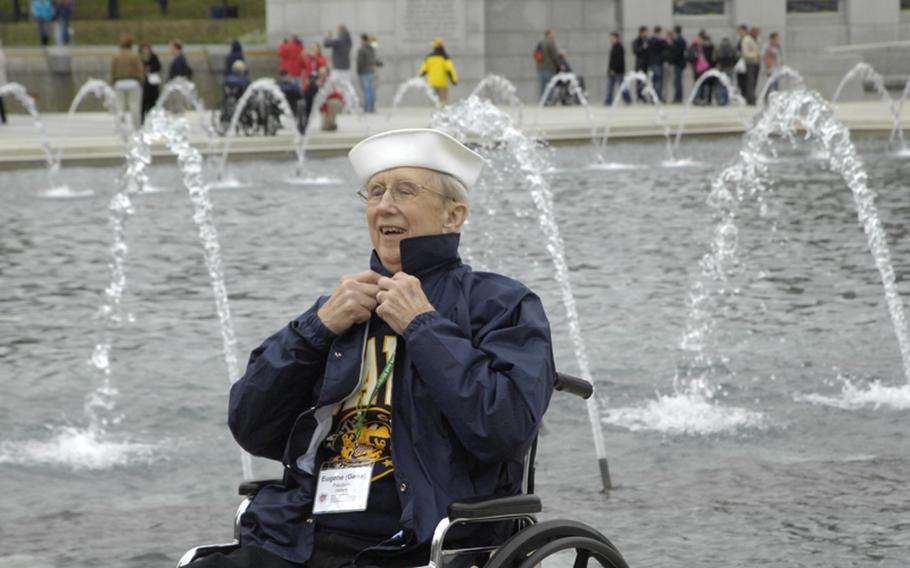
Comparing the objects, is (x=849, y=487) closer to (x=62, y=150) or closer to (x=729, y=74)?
(x=62, y=150)

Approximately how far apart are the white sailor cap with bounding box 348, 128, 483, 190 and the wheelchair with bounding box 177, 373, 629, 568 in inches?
26.2

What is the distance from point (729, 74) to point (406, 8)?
22.9 feet

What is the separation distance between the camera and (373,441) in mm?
3688

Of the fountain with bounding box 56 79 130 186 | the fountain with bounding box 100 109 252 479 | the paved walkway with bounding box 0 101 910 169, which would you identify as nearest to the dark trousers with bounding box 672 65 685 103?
the paved walkway with bounding box 0 101 910 169

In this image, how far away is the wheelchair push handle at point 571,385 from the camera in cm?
386

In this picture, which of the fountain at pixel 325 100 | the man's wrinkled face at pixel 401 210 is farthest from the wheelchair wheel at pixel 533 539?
the fountain at pixel 325 100

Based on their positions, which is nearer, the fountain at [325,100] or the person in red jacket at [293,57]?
the fountain at [325,100]

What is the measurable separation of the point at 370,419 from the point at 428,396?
0.15m

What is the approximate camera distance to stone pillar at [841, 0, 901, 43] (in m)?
37.9

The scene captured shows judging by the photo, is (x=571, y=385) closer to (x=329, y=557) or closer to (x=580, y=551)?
(x=580, y=551)

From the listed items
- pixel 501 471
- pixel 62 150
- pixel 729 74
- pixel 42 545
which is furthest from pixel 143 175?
pixel 729 74

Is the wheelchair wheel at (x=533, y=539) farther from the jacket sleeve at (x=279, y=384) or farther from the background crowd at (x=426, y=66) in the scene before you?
the background crowd at (x=426, y=66)

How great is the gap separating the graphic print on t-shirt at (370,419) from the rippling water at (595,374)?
2.05 metres

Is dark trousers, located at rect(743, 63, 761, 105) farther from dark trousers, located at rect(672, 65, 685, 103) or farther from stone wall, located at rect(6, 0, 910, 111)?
stone wall, located at rect(6, 0, 910, 111)
